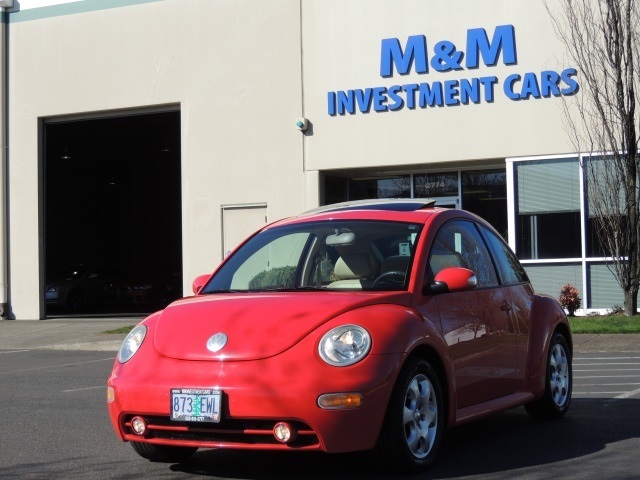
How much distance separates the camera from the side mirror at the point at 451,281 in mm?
7012

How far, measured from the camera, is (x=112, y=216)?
46500 mm

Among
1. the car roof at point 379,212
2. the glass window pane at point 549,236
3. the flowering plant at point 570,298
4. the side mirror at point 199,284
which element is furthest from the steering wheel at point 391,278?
the glass window pane at point 549,236

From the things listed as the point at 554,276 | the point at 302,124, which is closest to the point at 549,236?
the point at 554,276

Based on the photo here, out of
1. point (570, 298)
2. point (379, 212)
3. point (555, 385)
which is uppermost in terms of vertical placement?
point (379, 212)

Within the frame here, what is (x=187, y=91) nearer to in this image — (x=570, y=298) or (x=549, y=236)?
(x=549, y=236)

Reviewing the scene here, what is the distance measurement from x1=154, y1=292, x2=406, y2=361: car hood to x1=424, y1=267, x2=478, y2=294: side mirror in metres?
0.33

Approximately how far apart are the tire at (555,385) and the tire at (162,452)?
2847 mm

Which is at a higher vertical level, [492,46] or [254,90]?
[492,46]

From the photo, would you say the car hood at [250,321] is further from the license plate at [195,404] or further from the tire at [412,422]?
the tire at [412,422]

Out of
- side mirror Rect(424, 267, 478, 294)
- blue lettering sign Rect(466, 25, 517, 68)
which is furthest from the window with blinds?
side mirror Rect(424, 267, 478, 294)

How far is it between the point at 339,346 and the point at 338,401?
335mm

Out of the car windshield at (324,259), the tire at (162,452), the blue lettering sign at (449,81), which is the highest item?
the blue lettering sign at (449,81)

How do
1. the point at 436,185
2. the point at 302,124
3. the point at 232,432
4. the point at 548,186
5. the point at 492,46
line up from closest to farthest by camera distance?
1. the point at 232,432
2. the point at 548,186
3. the point at 492,46
4. the point at 302,124
5. the point at 436,185

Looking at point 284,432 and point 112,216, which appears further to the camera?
point 112,216
